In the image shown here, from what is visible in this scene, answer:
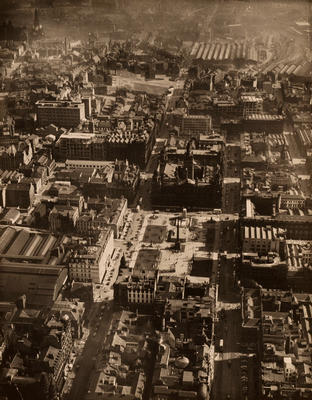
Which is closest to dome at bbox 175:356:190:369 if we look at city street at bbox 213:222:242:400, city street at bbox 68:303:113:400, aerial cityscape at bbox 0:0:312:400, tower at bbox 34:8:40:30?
aerial cityscape at bbox 0:0:312:400

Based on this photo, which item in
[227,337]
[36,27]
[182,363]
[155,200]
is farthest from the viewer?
[36,27]

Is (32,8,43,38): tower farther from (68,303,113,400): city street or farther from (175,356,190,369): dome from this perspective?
(175,356,190,369): dome

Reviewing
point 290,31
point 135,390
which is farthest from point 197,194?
point 135,390

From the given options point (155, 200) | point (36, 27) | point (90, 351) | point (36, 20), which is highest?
point (36, 20)

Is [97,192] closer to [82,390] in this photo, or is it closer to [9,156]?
[9,156]

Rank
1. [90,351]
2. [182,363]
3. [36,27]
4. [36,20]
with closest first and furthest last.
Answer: [182,363] → [90,351] → [36,20] → [36,27]

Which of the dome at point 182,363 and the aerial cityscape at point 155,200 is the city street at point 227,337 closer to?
the aerial cityscape at point 155,200

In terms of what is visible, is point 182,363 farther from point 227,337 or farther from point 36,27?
point 36,27

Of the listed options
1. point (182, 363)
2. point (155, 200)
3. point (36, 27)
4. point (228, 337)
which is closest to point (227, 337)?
point (228, 337)
